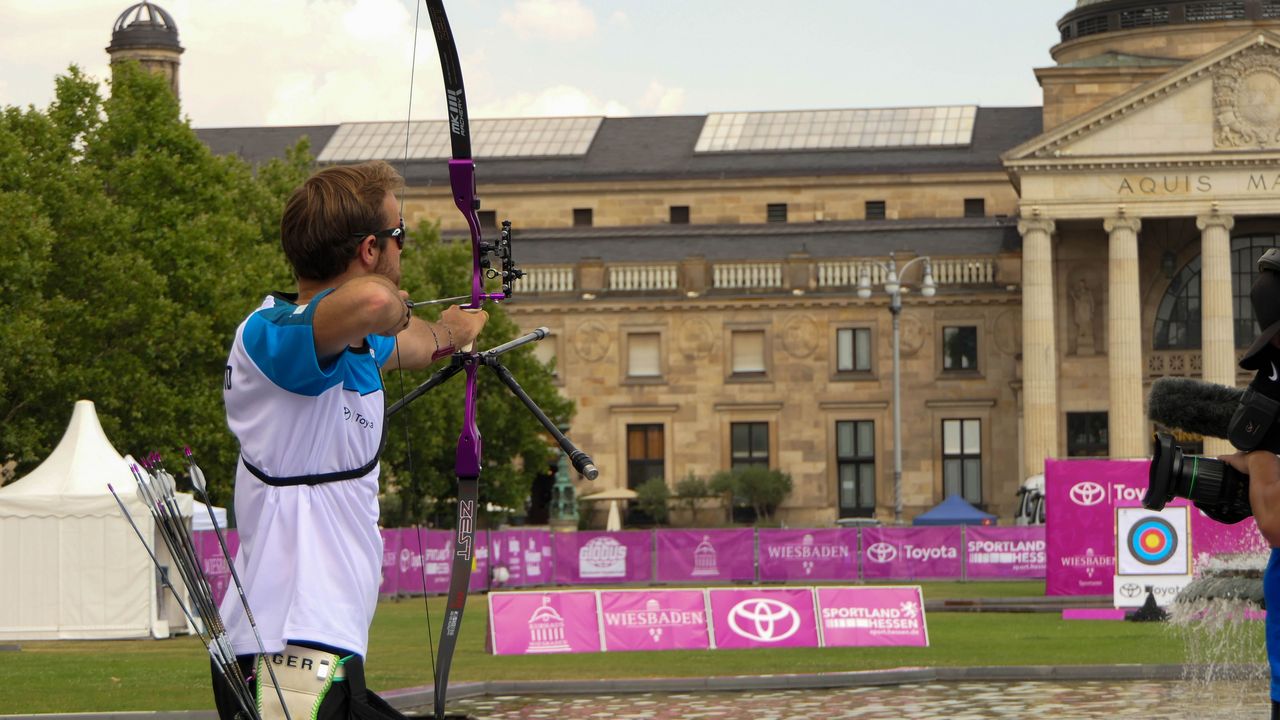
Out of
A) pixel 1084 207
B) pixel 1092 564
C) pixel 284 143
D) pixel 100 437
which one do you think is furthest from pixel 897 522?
pixel 284 143

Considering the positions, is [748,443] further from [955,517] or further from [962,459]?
[955,517]

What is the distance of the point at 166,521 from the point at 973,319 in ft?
261

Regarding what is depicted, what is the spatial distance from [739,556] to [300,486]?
47555mm

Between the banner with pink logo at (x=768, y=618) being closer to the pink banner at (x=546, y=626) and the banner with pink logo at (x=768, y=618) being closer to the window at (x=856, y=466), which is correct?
the pink banner at (x=546, y=626)

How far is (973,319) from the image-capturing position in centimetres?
8419

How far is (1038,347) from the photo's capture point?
78.3 metres

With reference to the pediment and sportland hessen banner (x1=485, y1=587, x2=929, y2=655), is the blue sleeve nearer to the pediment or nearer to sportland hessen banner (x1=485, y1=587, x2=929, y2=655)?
sportland hessen banner (x1=485, y1=587, x2=929, y2=655)

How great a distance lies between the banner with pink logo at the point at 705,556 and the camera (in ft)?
173

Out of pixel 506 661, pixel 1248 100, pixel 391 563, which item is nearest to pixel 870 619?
pixel 506 661

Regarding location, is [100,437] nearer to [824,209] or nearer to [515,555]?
[515,555]

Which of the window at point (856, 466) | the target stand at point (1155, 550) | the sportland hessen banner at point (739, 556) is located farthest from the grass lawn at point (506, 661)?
the window at point (856, 466)

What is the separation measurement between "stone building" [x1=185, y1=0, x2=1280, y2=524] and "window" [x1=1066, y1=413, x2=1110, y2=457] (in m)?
0.08

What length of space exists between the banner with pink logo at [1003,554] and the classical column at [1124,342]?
26.9 metres

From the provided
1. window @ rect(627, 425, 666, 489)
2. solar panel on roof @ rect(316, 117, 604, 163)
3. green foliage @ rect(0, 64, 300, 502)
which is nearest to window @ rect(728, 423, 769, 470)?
window @ rect(627, 425, 666, 489)
